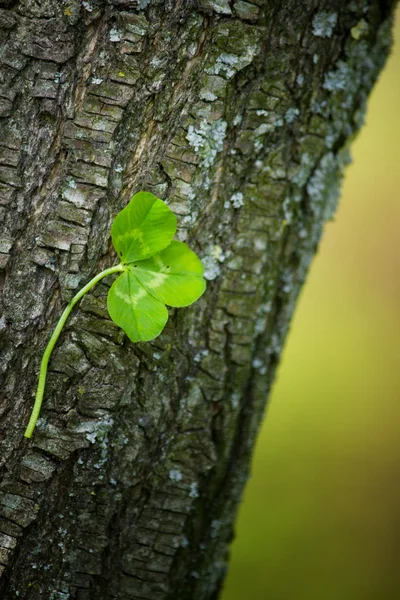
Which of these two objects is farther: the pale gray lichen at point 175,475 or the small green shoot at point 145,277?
the pale gray lichen at point 175,475

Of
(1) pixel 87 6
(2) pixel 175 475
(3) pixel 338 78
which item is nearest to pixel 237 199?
(3) pixel 338 78

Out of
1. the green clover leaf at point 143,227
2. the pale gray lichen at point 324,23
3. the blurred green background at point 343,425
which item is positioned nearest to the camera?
the green clover leaf at point 143,227

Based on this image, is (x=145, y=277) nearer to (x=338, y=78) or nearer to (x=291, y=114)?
(x=291, y=114)

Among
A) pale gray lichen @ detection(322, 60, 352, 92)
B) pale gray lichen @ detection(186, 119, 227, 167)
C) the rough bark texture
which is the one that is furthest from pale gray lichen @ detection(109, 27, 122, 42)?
pale gray lichen @ detection(322, 60, 352, 92)

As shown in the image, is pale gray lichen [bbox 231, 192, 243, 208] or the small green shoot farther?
pale gray lichen [bbox 231, 192, 243, 208]

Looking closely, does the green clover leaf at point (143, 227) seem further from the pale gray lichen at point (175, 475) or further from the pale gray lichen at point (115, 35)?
the pale gray lichen at point (175, 475)

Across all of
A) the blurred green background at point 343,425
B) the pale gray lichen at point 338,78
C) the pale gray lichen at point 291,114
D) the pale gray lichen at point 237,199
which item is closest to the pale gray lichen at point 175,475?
the pale gray lichen at point 237,199

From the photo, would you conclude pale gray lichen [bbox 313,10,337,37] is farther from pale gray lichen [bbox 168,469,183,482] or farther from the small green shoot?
pale gray lichen [bbox 168,469,183,482]
